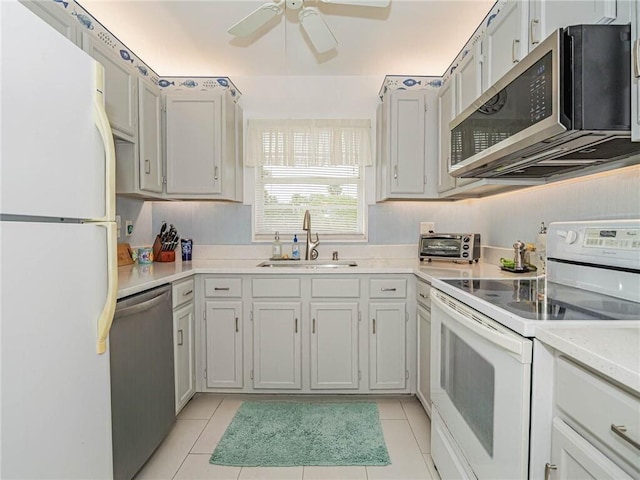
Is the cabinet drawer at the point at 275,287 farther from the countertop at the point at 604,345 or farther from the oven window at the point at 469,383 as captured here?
the countertop at the point at 604,345

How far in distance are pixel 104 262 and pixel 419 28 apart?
2279 mm

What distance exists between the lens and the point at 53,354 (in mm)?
959

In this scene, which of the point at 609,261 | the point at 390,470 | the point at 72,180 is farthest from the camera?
the point at 390,470

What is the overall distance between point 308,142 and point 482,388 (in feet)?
7.43

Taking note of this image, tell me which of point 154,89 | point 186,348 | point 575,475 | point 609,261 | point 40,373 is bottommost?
point 186,348

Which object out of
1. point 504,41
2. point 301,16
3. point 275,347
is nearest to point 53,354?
point 275,347

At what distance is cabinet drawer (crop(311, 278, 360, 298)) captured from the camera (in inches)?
91.3

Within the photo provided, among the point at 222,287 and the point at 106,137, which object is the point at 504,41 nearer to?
the point at 106,137

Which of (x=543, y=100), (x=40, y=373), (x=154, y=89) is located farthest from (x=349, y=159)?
(x=40, y=373)

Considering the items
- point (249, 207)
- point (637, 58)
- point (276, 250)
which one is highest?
point (637, 58)

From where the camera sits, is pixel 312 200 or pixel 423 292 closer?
pixel 423 292

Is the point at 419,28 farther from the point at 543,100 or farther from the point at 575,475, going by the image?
the point at 575,475

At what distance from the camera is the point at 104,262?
118cm

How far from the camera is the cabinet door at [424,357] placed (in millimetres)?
2057
